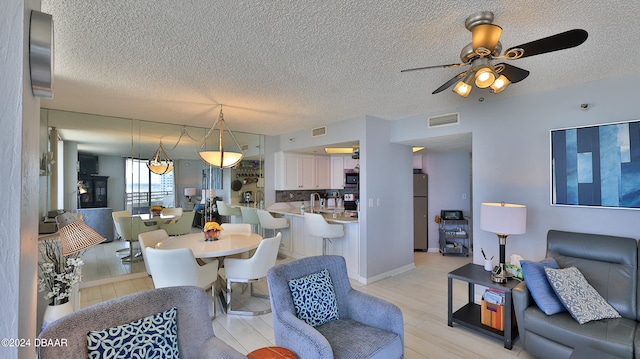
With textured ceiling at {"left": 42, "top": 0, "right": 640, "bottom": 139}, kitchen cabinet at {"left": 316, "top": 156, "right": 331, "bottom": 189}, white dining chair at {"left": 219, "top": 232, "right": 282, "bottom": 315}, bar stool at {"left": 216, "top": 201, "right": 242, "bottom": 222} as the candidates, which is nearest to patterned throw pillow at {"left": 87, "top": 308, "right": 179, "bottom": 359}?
white dining chair at {"left": 219, "top": 232, "right": 282, "bottom": 315}

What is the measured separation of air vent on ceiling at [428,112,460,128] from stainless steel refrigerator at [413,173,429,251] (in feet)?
7.51

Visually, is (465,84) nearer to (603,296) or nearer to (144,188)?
(603,296)

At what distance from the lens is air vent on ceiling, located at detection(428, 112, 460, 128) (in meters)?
3.72

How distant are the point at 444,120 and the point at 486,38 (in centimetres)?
227

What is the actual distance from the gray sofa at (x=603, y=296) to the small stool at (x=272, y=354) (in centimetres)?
194

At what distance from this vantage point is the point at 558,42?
4.82 ft

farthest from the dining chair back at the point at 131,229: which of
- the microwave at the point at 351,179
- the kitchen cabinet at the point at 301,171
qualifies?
the microwave at the point at 351,179

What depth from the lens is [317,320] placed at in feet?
6.57

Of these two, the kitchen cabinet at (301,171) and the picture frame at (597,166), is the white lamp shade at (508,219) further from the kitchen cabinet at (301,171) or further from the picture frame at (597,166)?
the kitchen cabinet at (301,171)

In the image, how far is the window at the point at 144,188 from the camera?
439cm

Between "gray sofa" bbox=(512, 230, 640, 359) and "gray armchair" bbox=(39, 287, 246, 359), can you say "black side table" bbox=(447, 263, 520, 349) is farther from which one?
"gray armchair" bbox=(39, 287, 246, 359)

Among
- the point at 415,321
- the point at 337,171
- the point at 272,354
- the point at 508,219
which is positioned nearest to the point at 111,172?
the point at 272,354

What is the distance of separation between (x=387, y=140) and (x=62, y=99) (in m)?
4.22

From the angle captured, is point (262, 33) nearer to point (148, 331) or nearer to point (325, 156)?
point (148, 331)
